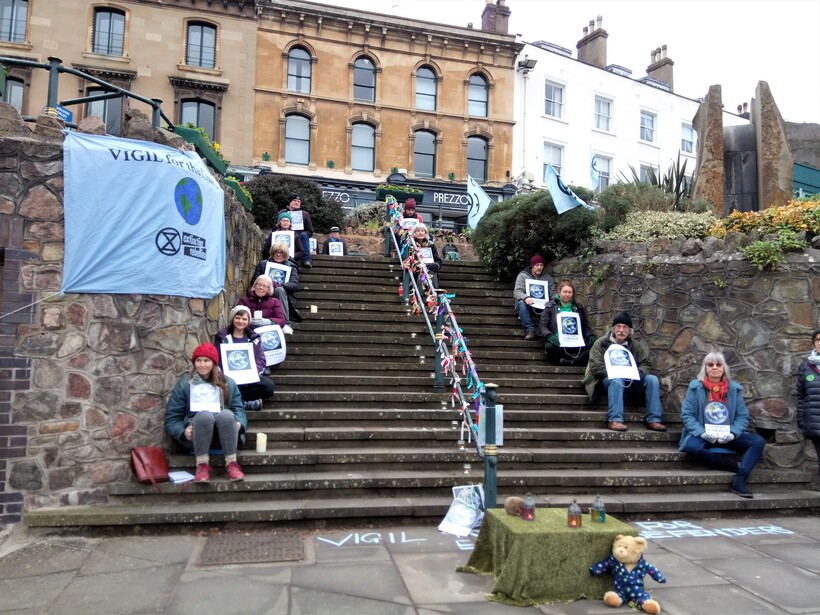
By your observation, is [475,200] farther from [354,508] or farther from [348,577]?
[348,577]

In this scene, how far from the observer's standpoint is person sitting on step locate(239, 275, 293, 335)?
26.4 ft

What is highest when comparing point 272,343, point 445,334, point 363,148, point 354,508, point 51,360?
point 363,148

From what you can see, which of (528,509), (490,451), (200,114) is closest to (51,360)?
(490,451)

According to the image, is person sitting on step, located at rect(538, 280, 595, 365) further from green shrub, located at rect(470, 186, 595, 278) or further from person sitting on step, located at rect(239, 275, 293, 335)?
person sitting on step, located at rect(239, 275, 293, 335)

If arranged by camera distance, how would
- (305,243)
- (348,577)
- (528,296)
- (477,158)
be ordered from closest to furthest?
(348,577) → (528,296) → (305,243) → (477,158)

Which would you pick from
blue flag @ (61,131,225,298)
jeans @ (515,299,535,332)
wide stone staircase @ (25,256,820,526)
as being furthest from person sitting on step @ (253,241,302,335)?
jeans @ (515,299,535,332)

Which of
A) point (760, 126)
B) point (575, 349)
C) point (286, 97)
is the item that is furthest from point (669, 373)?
point (286, 97)

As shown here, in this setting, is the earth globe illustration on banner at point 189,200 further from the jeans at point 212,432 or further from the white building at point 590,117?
the white building at point 590,117

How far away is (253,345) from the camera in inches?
274

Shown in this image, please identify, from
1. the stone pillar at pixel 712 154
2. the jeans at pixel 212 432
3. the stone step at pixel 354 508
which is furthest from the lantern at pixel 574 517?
the stone pillar at pixel 712 154

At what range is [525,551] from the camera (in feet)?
13.1

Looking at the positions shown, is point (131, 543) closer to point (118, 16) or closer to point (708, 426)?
point (708, 426)

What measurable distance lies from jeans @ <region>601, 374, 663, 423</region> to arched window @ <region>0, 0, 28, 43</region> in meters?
23.4

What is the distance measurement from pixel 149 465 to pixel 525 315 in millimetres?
6194
